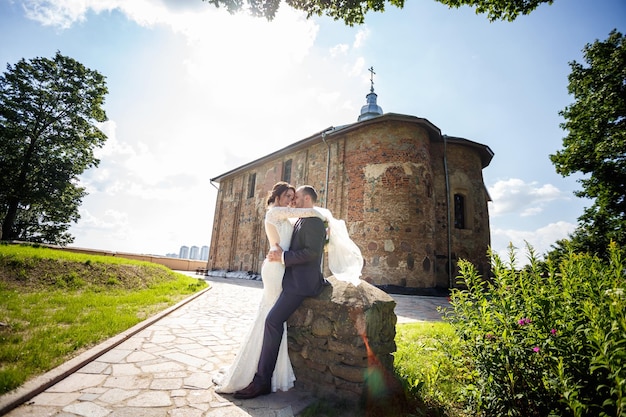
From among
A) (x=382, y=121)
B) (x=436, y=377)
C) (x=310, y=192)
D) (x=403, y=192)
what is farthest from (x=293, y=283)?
(x=382, y=121)

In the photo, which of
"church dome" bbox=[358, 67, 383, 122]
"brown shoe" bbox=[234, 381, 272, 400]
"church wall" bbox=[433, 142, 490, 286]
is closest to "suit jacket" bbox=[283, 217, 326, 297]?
"brown shoe" bbox=[234, 381, 272, 400]

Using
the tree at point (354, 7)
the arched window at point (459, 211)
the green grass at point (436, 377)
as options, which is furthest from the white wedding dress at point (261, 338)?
the arched window at point (459, 211)

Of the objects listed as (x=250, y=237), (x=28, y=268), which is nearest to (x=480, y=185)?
(x=250, y=237)

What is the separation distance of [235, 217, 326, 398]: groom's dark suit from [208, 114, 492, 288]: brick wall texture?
913 centimetres

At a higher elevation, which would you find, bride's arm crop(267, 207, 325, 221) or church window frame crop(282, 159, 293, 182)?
church window frame crop(282, 159, 293, 182)

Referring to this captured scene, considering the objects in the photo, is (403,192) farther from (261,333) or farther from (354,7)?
(261,333)

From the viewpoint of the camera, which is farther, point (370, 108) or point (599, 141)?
point (370, 108)

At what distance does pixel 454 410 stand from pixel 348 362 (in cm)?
95

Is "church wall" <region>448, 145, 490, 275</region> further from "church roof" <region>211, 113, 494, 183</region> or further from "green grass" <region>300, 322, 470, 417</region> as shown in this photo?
"green grass" <region>300, 322, 470, 417</region>

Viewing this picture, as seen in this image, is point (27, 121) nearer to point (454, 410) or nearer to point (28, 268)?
point (28, 268)

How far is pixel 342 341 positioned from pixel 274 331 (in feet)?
2.26

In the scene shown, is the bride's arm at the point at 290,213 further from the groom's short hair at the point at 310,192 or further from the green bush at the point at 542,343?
the green bush at the point at 542,343

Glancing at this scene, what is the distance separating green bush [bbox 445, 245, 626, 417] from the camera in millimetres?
1596

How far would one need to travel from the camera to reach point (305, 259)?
2.75 metres
